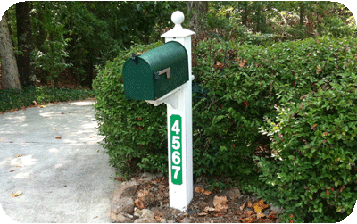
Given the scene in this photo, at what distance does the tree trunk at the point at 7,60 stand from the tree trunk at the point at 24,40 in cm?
114

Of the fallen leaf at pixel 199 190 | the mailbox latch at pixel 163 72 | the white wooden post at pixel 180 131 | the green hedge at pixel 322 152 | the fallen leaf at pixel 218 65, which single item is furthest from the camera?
the fallen leaf at pixel 199 190

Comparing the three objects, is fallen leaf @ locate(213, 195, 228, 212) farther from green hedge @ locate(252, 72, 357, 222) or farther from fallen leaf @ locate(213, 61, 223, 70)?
fallen leaf @ locate(213, 61, 223, 70)

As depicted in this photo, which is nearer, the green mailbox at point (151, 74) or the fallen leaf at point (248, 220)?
the green mailbox at point (151, 74)

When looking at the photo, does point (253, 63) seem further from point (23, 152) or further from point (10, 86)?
point (10, 86)

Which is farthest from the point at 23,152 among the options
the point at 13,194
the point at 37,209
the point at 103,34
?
the point at 103,34

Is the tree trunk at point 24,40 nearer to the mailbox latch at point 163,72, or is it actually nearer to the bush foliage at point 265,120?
the bush foliage at point 265,120

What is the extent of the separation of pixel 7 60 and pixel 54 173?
7.77 m

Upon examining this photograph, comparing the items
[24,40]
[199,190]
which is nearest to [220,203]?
[199,190]

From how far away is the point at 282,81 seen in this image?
346cm

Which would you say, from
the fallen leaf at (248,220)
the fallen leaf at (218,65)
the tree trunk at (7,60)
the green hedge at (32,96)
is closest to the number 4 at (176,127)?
the fallen leaf at (218,65)

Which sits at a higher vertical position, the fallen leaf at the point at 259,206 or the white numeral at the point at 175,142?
the white numeral at the point at 175,142

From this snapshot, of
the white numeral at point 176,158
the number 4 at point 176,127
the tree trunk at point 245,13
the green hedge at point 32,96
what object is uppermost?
the tree trunk at point 245,13

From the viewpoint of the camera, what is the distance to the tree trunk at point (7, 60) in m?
10.5

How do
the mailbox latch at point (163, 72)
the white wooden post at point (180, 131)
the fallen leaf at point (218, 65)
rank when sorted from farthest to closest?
the fallen leaf at point (218, 65) → the white wooden post at point (180, 131) → the mailbox latch at point (163, 72)
